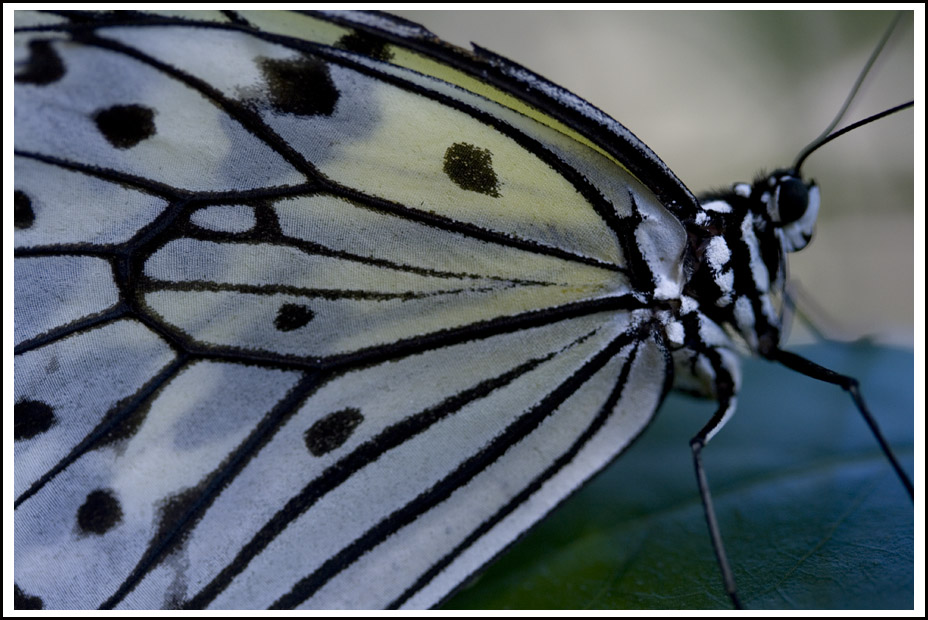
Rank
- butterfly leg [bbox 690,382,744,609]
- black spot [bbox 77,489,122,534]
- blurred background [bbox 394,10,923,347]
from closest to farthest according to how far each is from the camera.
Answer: butterfly leg [bbox 690,382,744,609] < black spot [bbox 77,489,122,534] < blurred background [bbox 394,10,923,347]

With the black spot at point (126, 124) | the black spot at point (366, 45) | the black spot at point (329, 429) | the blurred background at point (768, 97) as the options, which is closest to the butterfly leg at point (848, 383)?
the black spot at point (329, 429)

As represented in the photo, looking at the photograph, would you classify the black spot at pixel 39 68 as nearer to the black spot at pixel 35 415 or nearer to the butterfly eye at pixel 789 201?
the black spot at pixel 35 415

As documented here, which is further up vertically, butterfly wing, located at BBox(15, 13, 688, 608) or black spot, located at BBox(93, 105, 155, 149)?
black spot, located at BBox(93, 105, 155, 149)

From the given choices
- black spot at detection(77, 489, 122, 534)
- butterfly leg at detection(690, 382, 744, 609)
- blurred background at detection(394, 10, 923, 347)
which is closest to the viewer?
butterfly leg at detection(690, 382, 744, 609)

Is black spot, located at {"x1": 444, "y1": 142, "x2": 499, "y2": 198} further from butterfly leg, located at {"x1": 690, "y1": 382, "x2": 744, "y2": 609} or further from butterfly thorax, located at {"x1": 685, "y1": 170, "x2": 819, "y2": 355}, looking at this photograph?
butterfly leg, located at {"x1": 690, "y1": 382, "x2": 744, "y2": 609}

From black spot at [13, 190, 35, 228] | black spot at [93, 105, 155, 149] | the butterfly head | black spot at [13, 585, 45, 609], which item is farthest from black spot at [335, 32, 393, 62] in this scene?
black spot at [13, 585, 45, 609]

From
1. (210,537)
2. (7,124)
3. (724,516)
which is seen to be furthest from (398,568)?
(7,124)

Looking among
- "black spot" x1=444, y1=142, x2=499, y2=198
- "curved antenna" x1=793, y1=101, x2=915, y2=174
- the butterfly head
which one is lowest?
the butterfly head
